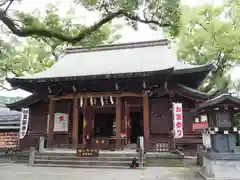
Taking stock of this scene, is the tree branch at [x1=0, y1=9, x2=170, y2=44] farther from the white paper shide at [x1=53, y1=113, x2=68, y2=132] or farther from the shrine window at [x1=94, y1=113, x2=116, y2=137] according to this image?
the shrine window at [x1=94, y1=113, x2=116, y2=137]

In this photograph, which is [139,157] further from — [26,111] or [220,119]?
[26,111]

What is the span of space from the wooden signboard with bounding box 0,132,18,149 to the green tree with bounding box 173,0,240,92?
14.0m

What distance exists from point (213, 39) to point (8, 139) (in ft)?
56.5

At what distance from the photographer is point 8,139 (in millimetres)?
15766

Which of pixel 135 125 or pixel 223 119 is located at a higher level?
pixel 223 119

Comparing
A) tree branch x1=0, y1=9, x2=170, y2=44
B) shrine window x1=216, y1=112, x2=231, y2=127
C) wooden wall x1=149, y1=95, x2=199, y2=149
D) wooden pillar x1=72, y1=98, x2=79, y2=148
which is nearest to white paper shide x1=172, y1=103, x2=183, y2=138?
wooden wall x1=149, y1=95, x2=199, y2=149

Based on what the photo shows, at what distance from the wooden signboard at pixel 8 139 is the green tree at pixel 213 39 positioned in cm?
1398

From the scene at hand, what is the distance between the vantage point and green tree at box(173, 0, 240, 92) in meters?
18.2

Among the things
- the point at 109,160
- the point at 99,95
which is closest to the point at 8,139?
the point at 99,95

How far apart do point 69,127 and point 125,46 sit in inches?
330

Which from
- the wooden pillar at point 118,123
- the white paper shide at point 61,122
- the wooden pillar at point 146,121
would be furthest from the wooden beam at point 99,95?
the white paper shide at point 61,122

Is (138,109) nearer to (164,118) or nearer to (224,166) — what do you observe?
(164,118)

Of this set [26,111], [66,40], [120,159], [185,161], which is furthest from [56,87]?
[185,161]

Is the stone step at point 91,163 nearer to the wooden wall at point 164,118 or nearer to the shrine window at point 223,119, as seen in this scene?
the wooden wall at point 164,118
